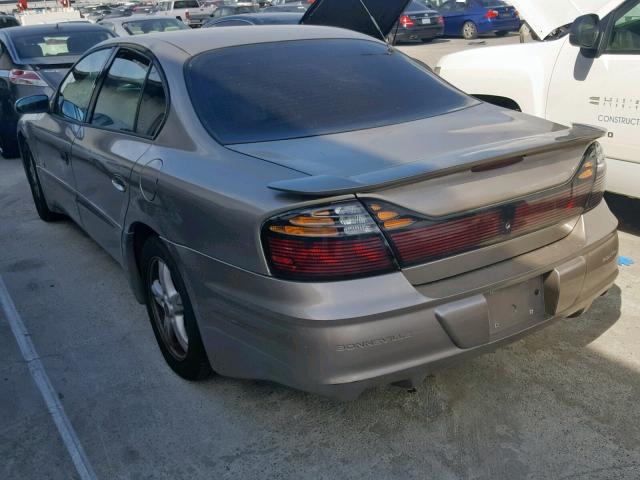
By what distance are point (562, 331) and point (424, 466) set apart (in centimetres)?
131

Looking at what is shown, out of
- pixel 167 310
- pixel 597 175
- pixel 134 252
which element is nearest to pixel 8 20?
pixel 134 252

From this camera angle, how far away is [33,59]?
902cm

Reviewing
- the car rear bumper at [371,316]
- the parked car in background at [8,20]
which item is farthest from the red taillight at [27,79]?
the parked car in background at [8,20]

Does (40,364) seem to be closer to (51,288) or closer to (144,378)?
(144,378)

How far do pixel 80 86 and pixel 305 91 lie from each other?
2.00 meters

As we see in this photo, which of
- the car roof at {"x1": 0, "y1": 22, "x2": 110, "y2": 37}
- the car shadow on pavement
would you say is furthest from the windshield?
the car shadow on pavement

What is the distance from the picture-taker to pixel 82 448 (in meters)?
2.95

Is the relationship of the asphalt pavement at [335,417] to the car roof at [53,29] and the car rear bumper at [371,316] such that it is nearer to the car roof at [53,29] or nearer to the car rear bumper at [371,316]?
the car rear bumper at [371,316]

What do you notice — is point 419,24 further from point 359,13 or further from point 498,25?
point 359,13

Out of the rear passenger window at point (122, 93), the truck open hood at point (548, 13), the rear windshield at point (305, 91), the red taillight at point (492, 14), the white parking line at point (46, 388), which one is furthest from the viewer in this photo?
the red taillight at point (492, 14)

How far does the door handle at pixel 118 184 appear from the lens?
3.57m

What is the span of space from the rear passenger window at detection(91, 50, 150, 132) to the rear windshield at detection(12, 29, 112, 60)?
5.54 metres

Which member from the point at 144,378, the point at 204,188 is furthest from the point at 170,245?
the point at 144,378

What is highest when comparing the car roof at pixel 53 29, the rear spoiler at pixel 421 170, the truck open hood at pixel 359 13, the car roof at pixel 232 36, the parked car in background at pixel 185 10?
the car roof at pixel 232 36
